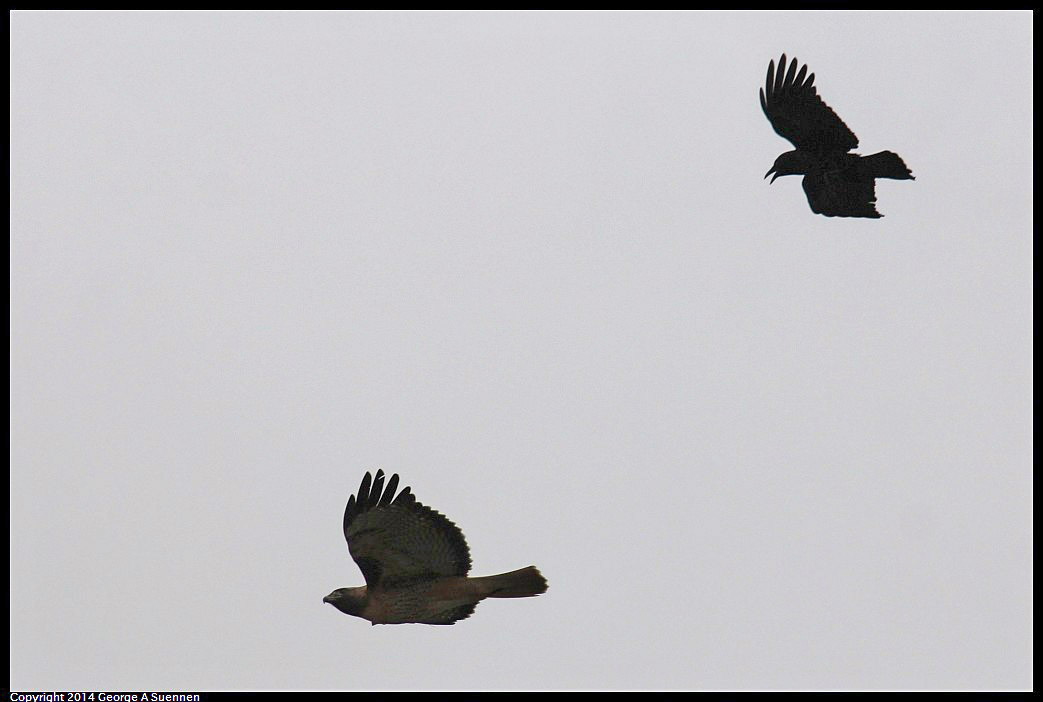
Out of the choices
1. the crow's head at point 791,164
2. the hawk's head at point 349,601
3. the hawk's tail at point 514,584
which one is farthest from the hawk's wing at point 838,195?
the hawk's head at point 349,601

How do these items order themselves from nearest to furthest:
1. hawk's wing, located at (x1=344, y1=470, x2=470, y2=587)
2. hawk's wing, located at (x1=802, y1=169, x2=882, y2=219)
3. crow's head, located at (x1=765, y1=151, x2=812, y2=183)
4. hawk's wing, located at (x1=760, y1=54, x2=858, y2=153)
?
hawk's wing, located at (x1=344, y1=470, x2=470, y2=587) → hawk's wing, located at (x1=760, y1=54, x2=858, y2=153) → crow's head, located at (x1=765, y1=151, x2=812, y2=183) → hawk's wing, located at (x1=802, y1=169, x2=882, y2=219)

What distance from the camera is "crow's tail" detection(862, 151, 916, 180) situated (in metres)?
9.55

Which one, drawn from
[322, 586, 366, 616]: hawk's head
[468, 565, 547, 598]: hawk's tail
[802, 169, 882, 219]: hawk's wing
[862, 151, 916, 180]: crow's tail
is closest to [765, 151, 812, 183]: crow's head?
[802, 169, 882, 219]: hawk's wing

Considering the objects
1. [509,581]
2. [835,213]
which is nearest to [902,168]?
[835,213]

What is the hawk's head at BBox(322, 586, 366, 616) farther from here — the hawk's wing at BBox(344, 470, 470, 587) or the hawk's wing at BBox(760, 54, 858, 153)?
the hawk's wing at BBox(760, 54, 858, 153)

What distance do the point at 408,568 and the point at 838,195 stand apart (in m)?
5.42

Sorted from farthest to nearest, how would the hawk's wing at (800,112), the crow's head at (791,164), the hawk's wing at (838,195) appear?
the hawk's wing at (838,195)
the crow's head at (791,164)
the hawk's wing at (800,112)

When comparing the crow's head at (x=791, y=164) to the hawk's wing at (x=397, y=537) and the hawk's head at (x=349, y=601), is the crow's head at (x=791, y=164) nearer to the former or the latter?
the hawk's wing at (x=397, y=537)

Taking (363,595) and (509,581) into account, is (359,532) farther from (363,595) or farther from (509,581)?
(509,581)

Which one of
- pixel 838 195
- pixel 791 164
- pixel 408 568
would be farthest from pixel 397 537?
pixel 838 195

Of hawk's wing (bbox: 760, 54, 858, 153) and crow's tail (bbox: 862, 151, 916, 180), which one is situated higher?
hawk's wing (bbox: 760, 54, 858, 153)

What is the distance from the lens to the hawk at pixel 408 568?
25.7 feet

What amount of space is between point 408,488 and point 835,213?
5.15 metres

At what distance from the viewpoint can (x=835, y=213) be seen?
10.4m
